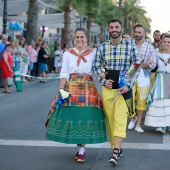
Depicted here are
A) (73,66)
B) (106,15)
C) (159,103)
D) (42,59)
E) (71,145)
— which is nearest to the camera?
(73,66)

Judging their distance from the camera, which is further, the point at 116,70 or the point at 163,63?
the point at 163,63

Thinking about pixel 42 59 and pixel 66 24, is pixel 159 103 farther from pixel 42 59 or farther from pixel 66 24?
pixel 66 24

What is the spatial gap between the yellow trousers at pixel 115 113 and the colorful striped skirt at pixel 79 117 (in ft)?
0.48

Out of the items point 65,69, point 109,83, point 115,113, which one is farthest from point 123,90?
point 65,69

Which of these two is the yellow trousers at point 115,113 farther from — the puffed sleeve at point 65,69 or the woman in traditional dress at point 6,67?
the woman in traditional dress at point 6,67

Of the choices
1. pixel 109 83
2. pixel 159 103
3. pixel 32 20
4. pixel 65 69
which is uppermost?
pixel 32 20

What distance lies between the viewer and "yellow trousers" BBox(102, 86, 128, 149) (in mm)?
→ 6438

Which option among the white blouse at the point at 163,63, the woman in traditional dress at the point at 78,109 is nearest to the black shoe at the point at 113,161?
the woman in traditional dress at the point at 78,109

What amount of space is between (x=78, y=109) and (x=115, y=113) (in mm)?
489

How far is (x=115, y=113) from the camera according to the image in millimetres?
6480

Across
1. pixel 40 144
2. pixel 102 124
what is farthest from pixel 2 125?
pixel 102 124

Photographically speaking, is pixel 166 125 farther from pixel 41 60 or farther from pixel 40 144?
pixel 41 60

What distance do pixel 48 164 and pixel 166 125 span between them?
2895mm

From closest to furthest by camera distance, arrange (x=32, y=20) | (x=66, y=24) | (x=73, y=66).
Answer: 1. (x=73, y=66)
2. (x=32, y=20)
3. (x=66, y=24)
